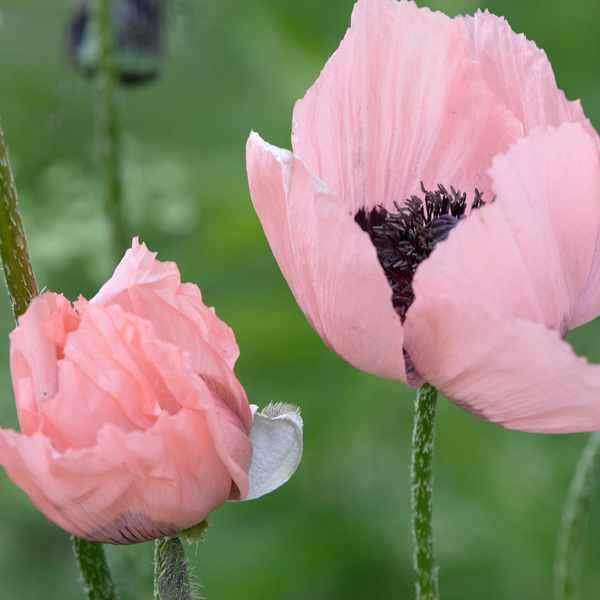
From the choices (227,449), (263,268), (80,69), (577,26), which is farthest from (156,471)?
(577,26)

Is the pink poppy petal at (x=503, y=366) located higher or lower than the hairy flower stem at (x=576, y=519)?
higher

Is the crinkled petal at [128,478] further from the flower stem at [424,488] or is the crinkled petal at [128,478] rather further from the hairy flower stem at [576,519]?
the hairy flower stem at [576,519]

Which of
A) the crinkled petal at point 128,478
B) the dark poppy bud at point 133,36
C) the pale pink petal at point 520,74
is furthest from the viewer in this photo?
the dark poppy bud at point 133,36

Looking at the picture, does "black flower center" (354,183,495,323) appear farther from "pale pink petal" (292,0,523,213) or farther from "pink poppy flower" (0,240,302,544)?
"pink poppy flower" (0,240,302,544)

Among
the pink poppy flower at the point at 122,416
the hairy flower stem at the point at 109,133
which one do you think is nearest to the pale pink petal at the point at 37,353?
the pink poppy flower at the point at 122,416

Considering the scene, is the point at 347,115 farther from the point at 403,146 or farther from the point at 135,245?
the point at 135,245

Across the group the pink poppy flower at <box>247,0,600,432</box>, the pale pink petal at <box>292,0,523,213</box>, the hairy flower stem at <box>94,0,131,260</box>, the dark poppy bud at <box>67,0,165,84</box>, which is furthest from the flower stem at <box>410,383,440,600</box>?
the dark poppy bud at <box>67,0,165,84</box>

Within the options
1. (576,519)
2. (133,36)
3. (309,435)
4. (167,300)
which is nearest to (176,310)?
(167,300)

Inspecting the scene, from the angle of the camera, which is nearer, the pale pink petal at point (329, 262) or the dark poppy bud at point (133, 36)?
the pale pink petal at point (329, 262)
